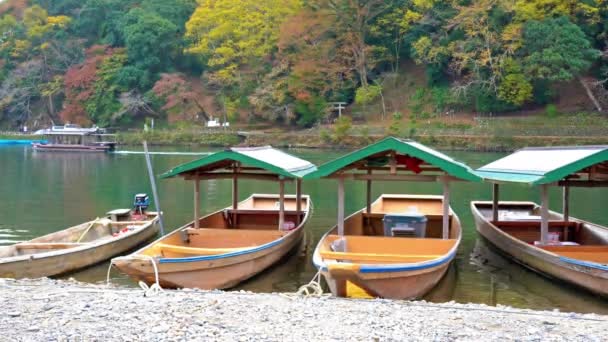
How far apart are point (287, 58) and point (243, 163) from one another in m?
45.8

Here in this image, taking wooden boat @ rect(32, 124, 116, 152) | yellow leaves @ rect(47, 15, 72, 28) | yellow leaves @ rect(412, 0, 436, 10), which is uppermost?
yellow leaves @ rect(47, 15, 72, 28)

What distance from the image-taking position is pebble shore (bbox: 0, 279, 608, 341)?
23.2ft

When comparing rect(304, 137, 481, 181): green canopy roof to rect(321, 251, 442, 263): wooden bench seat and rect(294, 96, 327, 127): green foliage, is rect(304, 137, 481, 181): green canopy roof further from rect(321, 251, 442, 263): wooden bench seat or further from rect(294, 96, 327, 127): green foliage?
rect(294, 96, 327, 127): green foliage

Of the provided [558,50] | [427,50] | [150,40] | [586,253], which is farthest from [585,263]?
[150,40]

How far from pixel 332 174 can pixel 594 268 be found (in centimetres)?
466

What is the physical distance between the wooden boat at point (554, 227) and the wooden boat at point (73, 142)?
4409cm

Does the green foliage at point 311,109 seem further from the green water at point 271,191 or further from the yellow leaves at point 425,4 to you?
the yellow leaves at point 425,4

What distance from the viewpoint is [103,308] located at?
26.5ft

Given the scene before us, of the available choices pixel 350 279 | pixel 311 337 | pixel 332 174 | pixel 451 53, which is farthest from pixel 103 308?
pixel 451 53

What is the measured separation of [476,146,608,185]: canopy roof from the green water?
1950mm

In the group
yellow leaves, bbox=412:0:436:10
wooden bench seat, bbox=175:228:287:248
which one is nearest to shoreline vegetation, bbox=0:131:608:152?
yellow leaves, bbox=412:0:436:10

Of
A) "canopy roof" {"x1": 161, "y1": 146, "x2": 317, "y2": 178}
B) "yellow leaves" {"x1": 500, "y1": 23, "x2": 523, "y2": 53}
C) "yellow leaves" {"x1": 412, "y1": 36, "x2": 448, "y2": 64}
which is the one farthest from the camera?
"yellow leaves" {"x1": 412, "y1": 36, "x2": 448, "y2": 64}

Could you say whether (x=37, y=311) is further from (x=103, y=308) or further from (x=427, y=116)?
(x=427, y=116)

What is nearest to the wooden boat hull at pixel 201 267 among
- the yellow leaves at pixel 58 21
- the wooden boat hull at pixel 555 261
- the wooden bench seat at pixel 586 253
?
the wooden boat hull at pixel 555 261
